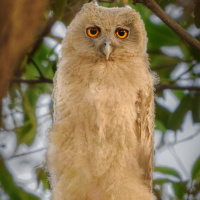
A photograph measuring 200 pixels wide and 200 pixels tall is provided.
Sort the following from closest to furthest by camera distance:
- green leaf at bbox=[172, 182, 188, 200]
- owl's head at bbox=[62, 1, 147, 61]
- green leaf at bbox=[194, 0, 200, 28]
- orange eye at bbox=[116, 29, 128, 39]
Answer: green leaf at bbox=[194, 0, 200, 28] < owl's head at bbox=[62, 1, 147, 61] < orange eye at bbox=[116, 29, 128, 39] < green leaf at bbox=[172, 182, 188, 200]

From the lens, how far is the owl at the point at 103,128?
2.31 meters

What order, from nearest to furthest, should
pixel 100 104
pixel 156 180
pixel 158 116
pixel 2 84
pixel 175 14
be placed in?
pixel 2 84 < pixel 100 104 < pixel 175 14 < pixel 156 180 < pixel 158 116

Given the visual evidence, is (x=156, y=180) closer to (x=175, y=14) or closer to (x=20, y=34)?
(x=175, y=14)

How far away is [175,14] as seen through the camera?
272cm

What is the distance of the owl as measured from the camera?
2.31 meters

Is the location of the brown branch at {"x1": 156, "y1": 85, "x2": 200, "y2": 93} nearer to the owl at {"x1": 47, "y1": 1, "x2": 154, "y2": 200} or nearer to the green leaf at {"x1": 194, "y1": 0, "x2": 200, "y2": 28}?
the owl at {"x1": 47, "y1": 1, "x2": 154, "y2": 200}

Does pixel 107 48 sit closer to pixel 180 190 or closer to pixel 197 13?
pixel 197 13

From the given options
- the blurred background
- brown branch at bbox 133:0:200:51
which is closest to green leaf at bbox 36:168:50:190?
the blurred background

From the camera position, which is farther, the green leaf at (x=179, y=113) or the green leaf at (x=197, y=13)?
the green leaf at (x=179, y=113)

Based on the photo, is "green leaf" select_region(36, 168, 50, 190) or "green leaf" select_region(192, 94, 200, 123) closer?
"green leaf" select_region(192, 94, 200, 123)

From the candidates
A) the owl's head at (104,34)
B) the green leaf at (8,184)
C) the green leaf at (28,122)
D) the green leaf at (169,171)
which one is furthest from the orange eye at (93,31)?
the green leaf at (169,171)

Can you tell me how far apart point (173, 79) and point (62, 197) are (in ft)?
5.04

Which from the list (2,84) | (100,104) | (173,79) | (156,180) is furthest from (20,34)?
(173,79)

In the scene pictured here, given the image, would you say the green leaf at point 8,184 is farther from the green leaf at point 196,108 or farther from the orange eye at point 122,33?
the green leaf at point 196,108
